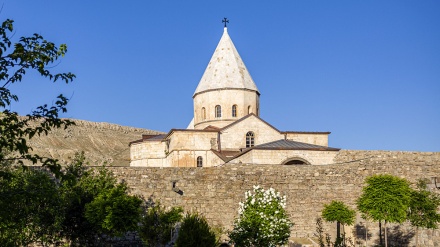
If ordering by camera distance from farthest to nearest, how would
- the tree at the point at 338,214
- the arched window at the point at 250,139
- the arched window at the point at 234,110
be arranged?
the arched window at the point at 234,110 < the arched window at the point at 250,139 < the tree at the point at 338,214

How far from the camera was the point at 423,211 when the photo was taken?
64.0ft

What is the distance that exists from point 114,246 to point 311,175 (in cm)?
841

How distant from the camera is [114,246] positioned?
20375 mm

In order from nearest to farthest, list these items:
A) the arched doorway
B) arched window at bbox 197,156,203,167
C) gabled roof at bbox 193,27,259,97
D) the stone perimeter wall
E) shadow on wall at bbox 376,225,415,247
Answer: the stone perimeter wall
shadow on wall at bbox 376,225,415,247
the arched doorway
arched window at bbox 197,156,203,167
gabled roof at bbox 193,27,259,97

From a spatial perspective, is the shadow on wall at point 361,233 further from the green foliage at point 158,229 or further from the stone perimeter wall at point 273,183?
the green foliage at point 158,229

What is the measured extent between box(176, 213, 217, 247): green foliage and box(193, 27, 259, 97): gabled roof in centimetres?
2534

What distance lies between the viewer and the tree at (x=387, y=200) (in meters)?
18.7

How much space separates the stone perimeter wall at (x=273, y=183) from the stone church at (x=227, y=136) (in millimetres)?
8271

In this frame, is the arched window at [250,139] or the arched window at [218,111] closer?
the arched window at [250,139]

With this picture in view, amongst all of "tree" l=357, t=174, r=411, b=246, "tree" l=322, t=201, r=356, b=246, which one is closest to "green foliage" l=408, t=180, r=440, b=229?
"tree" l=357, t=174, r=411, b=246

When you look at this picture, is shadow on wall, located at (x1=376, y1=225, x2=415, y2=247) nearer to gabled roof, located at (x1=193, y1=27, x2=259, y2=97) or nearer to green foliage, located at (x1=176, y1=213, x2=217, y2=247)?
green foliage, located at (x1=176, y1=213, x2=217, y2=247)

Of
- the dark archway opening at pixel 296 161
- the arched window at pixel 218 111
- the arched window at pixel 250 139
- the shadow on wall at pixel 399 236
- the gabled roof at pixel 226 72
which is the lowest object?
the shadow on wall at pixel 399 236

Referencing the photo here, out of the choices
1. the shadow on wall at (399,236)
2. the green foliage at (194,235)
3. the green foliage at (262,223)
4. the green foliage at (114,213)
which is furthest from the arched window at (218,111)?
the green foliage at (194,235)

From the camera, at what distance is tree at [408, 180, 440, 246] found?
1919 cm
